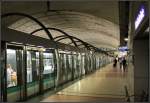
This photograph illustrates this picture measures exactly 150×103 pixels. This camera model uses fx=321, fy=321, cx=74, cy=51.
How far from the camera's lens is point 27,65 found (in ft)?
37.5

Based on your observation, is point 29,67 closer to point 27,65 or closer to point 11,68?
point 27,65

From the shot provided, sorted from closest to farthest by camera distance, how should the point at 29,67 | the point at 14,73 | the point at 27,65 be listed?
the point at 14,73
the point at 27,65
the point at 29,67

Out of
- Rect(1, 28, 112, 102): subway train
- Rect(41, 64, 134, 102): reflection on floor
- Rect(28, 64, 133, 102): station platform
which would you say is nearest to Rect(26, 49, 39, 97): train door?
Rect(1, 28, 112, 102): subway train

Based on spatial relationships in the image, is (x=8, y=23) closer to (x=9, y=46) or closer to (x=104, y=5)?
(x=104, y=5)

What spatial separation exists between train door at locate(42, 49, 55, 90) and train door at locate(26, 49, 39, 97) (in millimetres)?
1019

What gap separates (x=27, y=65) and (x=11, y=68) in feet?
5.15

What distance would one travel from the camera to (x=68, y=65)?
825 inches

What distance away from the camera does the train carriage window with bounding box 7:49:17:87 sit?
9.62 meters

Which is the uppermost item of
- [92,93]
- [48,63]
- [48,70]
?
[48,63]

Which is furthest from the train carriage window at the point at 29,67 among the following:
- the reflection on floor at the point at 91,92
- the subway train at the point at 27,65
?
the reflection on floor at the point at 91,92

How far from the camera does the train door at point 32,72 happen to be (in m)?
11.6

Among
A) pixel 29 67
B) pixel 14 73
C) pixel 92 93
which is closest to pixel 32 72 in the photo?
pixel 29 67

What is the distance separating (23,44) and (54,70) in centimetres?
572

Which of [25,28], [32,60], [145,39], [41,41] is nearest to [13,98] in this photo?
[32,60]
